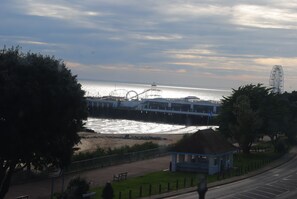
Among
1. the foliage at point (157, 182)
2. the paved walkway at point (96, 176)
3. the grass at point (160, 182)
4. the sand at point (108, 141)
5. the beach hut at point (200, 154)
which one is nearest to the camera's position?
the grass at point (160, 182)

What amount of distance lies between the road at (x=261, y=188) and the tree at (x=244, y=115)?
12.3 m

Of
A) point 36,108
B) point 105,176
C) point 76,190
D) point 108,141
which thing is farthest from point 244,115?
point 36,108

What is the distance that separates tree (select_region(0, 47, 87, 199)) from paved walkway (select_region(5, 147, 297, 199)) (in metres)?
8.61

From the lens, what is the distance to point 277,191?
118ft

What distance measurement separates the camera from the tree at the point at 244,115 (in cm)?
5909

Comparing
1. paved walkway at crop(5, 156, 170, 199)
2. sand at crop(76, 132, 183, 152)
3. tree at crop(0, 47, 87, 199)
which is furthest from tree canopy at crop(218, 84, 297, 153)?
tree at crop(0, 47, 87, 199)

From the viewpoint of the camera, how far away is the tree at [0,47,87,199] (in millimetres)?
22453

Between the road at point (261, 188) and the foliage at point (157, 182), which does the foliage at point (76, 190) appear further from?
the road at point (261, 188)

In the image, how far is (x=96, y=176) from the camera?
41.8 m

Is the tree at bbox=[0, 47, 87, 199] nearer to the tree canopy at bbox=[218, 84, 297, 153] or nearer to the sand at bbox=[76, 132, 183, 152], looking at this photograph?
the tree canopy at bbox=[218, 84, 297, 153]

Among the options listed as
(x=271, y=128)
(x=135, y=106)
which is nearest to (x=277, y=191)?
(x=271, y=128)

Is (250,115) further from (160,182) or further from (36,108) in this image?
(36,108)

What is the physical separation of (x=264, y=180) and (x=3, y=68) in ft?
83.1

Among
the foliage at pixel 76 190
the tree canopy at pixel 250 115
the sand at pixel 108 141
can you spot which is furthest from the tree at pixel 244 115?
the foliage at pixel 76 190
